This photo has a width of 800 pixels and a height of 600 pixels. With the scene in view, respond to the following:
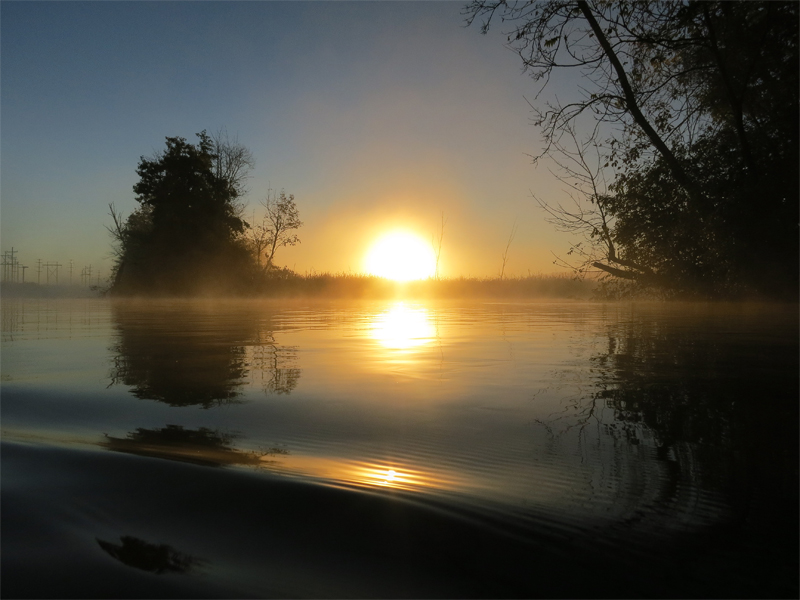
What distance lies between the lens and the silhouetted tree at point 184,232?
32.2m

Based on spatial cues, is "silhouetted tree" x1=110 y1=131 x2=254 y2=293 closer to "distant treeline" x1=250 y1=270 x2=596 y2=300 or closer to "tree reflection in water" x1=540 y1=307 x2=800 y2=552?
"distant treeline" x1=250 y1=270 x2=596 y2=300

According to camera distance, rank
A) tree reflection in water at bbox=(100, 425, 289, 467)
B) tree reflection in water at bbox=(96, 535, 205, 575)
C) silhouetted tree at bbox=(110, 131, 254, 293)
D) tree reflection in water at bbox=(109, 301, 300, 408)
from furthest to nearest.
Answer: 1. silhouetted tree at bbox=(110, 131, 254, 293)
2. tree reflection in water at bbox=(109, 301, 300, 408)
3. tree reflection in water at bbox=(100, 425, 289, 467)
4. tree reflection in water at bbox=(96, 535, 205, 575)

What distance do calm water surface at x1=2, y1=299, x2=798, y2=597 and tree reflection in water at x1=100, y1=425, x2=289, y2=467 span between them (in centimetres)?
2

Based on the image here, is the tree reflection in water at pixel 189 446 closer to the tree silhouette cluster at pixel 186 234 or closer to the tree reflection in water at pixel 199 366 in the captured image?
the tree reflection in water at pixel 199 366

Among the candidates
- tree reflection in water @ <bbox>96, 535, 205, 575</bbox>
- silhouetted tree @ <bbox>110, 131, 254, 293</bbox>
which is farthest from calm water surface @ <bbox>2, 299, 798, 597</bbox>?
silhouetted tree @ <bbox>110, 131, 254, 293</bbox>

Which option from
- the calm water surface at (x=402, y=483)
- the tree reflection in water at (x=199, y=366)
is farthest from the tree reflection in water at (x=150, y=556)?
the tree reflection in water at (x=199, y=366)

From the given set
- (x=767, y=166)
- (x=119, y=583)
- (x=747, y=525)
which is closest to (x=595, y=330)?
(x=767, y=166)

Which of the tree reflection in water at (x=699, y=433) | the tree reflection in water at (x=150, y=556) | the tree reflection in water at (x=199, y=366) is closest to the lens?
the tree reflection in water at (x=150, y=556)

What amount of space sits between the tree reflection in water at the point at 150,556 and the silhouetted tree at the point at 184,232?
3314 centimetres

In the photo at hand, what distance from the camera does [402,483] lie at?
2.02 metres

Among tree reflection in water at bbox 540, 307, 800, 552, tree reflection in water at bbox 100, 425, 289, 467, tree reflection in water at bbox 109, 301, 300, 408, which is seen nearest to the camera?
tree reflection in water at bbox 540, 307, 800, 552

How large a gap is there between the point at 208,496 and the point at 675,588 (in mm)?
1424

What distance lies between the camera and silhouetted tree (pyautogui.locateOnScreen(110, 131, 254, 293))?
32.2 metres

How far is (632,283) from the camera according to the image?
14.4 meters
